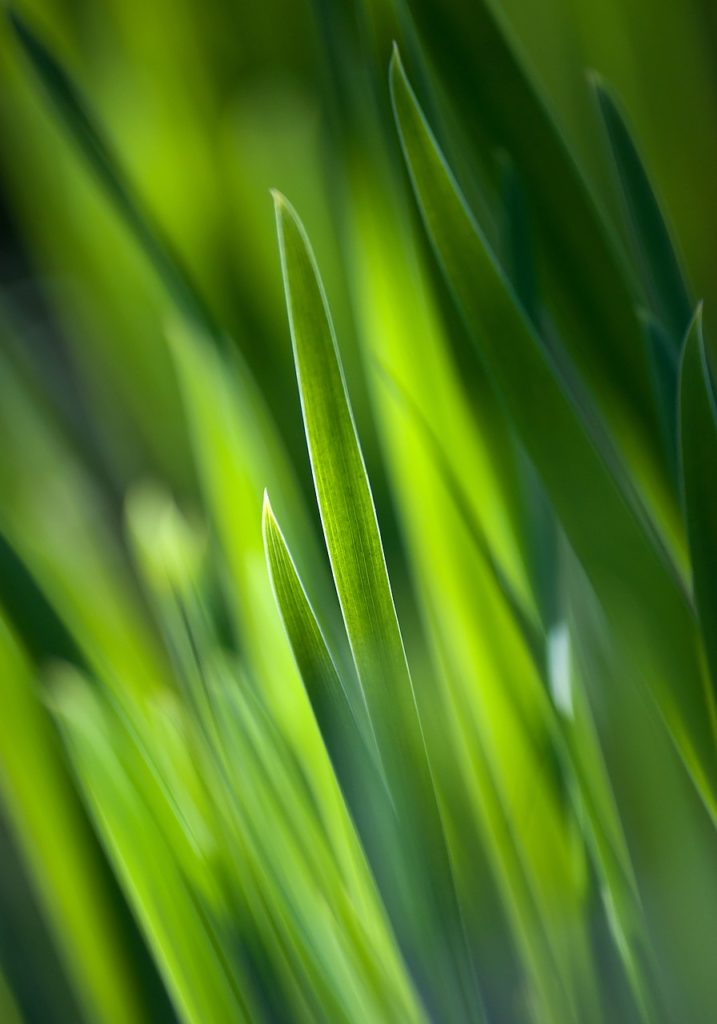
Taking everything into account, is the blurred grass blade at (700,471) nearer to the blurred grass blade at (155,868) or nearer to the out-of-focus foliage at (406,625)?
the out-of-focus foliage at (406,625)

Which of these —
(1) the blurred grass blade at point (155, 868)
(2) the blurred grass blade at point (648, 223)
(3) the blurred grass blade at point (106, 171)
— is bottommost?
(1) the blurred grass blade at point (155, 868)

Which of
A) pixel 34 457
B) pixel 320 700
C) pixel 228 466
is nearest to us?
pixel 320 700

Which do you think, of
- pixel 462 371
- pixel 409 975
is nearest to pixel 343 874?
pixel 409 975

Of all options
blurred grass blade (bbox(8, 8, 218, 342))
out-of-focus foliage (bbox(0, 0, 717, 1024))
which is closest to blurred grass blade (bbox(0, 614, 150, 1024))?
out-of-focus foliage (bbox(0, 0, 717, 1024))

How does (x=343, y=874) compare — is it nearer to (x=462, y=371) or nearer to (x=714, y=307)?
(x=462, y=371)

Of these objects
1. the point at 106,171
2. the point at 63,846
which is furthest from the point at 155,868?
the point at 106,171

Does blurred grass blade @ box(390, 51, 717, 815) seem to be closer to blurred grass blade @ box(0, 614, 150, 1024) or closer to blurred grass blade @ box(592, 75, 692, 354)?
blurred grass blade @ box(592, 75, 692, 354)

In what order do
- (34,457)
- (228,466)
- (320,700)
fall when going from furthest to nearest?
(34,457) < (228,466) < (320,700)

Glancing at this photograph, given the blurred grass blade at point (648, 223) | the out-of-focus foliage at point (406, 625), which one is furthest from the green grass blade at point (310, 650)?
the blurred grass blade at point (648, 223)
